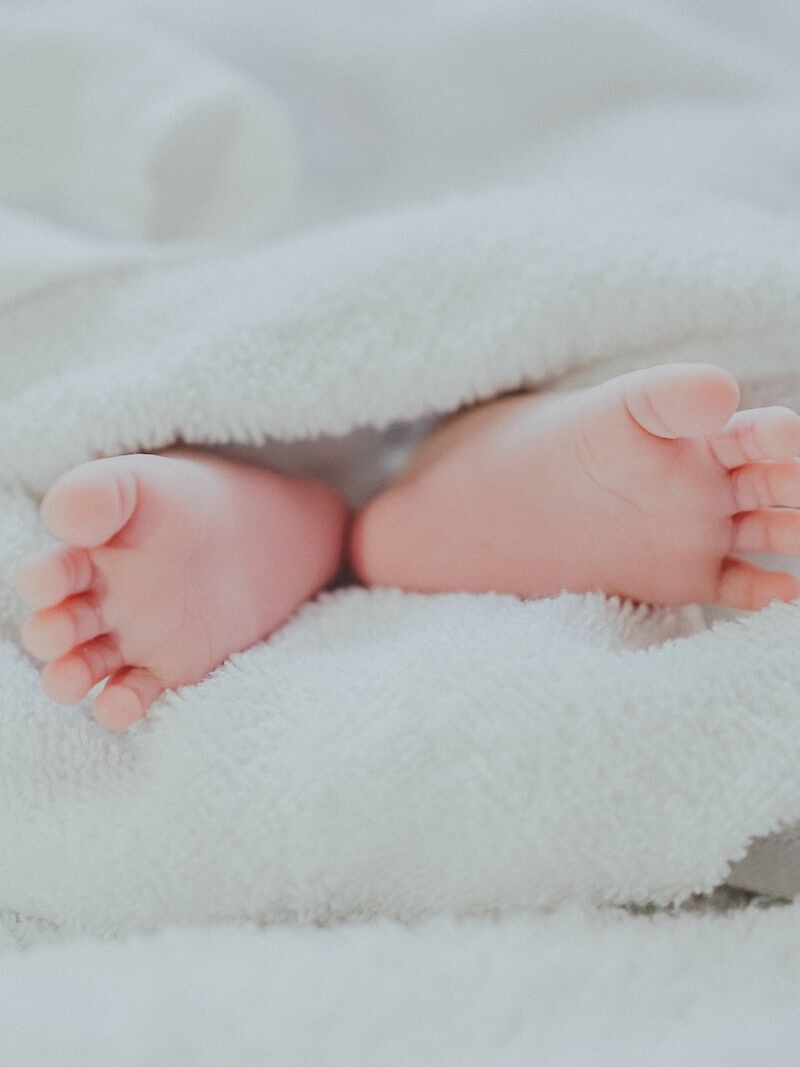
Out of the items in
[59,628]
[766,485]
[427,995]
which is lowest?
[427,995]

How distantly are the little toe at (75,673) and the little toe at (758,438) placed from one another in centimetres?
34

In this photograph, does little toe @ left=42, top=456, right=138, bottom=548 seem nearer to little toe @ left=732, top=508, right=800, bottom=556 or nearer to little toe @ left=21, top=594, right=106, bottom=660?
little toe @ left=21, top=594, right=106, bottom=660

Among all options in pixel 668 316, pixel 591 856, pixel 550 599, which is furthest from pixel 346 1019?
pixel 668 316

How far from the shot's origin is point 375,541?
0.68m

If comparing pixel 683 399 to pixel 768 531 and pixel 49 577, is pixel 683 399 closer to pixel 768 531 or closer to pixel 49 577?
pixel 768 531

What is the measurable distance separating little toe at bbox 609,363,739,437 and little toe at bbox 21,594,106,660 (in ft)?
0.99

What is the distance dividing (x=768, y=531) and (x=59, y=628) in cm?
37

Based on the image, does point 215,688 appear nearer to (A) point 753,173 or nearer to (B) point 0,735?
(B) point 0,735

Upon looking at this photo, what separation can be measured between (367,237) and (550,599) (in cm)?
28

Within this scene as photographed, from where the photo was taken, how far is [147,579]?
0.52 meters

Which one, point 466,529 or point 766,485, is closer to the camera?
point 766,485

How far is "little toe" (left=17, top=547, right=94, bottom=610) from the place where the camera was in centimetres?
49

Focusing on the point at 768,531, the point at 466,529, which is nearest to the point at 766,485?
the point at 768,531

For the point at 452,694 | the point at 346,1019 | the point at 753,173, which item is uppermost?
the point at 753,173
